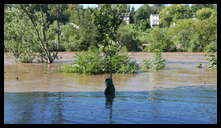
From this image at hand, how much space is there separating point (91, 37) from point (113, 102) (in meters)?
35.8

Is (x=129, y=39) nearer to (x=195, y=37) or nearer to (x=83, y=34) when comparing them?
(x=83, y=34)

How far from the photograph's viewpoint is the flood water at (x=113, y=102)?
477 inches

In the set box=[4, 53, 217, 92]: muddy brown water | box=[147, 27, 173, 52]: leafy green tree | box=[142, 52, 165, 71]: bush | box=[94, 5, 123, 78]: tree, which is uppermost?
box=[147, 27, 173, 52]: leafy green tree

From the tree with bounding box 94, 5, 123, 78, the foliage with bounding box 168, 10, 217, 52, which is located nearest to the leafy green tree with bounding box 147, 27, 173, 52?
the foliage with bounding box 168, 10, 217, 52

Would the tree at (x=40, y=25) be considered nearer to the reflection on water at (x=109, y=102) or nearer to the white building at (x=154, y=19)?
the reflection on water at (x=109, y=102)

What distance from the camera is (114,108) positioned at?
1367 centimetres

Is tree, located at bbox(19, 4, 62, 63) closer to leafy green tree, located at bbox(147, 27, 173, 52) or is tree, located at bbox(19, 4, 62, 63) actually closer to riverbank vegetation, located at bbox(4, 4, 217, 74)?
riverbank vegetation, located at bbox(4, 4, 217, 74)

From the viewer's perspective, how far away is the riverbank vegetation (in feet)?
61.5

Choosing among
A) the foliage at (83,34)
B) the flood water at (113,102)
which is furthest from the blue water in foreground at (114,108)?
the foliage at (83,34)

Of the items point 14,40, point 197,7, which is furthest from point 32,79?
point 197,7

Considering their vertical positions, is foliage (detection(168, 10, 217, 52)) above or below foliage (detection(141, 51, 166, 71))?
above

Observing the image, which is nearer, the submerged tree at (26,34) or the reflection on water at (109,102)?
the reflection on water at (109,102)

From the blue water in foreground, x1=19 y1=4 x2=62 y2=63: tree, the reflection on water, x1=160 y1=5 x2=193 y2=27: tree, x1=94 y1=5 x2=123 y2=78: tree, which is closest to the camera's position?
the blue water in foreground

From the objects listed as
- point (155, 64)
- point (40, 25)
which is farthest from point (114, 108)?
point (40, 25)
